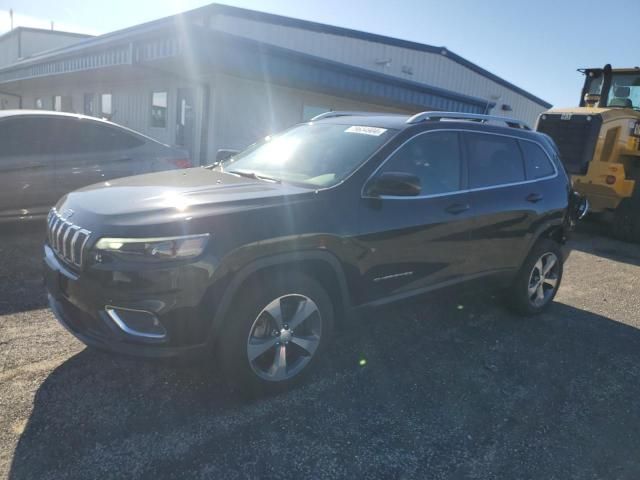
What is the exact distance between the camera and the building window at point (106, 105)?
53.1 ft

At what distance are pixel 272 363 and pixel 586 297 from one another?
169 inches

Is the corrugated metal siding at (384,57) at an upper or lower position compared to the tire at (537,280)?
upper

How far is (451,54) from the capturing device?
18.5m

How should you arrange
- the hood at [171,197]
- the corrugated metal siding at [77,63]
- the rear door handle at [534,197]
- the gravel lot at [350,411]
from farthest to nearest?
the corrugated metal siding at [77,63]
the rear door handle at [534,197]
the hood at [171,197]
the gravel lot at [350,411]

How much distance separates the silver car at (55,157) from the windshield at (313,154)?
2715 mm

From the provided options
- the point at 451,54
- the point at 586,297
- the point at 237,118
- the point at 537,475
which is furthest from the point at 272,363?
the point at 451,54

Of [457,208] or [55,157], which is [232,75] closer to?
[55,157]

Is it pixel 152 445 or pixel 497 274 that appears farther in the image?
pixel 497 274

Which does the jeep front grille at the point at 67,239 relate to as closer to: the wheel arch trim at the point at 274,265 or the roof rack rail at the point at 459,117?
the wheel arch trim at the point at 274,265

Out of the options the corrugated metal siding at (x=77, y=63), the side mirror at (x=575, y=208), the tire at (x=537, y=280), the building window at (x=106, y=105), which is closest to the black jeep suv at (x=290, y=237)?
the tire at (x=537, y=280)

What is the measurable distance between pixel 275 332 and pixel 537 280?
304 centimetres

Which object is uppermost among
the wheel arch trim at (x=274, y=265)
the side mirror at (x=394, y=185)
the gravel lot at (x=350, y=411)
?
the side mirror at (x=394, y=185)

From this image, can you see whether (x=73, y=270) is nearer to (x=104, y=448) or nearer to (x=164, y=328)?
(x=164, y=328)

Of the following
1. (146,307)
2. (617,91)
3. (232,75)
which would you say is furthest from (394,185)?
(232,75)
